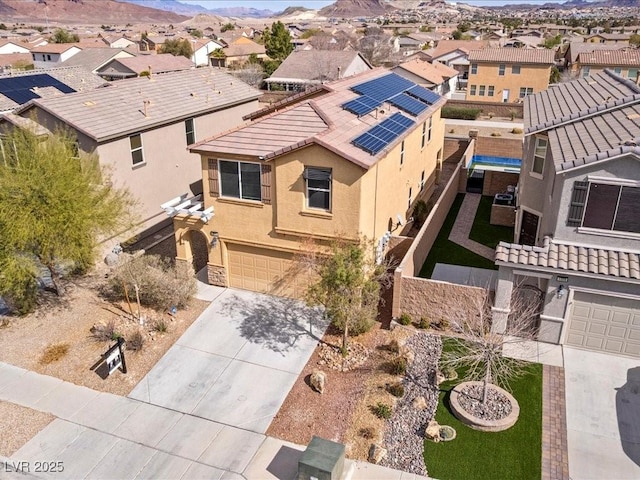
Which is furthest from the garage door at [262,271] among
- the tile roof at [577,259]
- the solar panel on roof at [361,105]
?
the tile roof at [577,259]

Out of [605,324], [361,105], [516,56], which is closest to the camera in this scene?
[605,324]

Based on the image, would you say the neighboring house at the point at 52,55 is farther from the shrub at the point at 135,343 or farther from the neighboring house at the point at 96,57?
the shrub at the point at 135,343

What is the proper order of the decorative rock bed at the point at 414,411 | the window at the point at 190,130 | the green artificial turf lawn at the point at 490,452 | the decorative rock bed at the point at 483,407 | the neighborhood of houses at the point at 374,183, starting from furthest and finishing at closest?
1. the window at the point at 190,130
2. the neighborhood of houses at the point at 374,183
3. the decorative rock bed at the point at 483,407
4. the decorative rock bed at the point at 414,411
5. the green artificial turf lawn at the point at 490,452

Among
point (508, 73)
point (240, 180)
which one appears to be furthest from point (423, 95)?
point (508, 73)

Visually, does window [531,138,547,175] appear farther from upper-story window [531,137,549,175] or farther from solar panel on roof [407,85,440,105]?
solar panel on roof [407,85,440,105]

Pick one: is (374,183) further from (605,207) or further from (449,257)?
(605,207)

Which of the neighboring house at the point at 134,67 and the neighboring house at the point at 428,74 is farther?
the neighboring house at the point at 134,67
